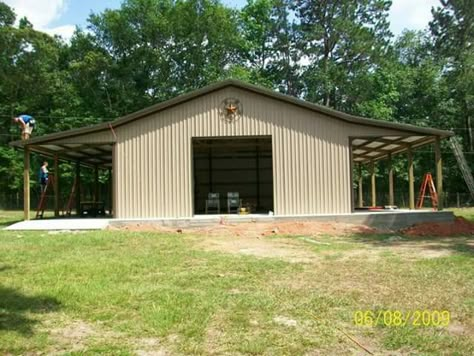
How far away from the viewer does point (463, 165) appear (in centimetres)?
3300

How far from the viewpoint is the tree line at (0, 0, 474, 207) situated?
1399 inches

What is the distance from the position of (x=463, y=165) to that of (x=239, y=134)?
2274 centimetres

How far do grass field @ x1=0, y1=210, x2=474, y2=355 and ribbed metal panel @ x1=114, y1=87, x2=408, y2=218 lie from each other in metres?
5.50

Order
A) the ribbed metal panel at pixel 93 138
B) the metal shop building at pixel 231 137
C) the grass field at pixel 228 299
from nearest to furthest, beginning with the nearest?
the grass field at pixel 228 299, the metal shop building at pixel 231 137, the ribbed metal panel at pixel 93 138

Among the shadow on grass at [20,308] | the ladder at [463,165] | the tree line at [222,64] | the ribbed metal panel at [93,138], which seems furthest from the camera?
the tree line at [222,64]

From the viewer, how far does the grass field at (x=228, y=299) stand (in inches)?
174

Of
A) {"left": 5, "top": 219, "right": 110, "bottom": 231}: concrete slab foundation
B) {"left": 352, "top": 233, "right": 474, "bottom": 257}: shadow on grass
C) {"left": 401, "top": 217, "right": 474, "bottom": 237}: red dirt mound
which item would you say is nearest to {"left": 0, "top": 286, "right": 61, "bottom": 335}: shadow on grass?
{"left": 352, "top": 233, "right": 474, "bottom": 257}: shadow on grass

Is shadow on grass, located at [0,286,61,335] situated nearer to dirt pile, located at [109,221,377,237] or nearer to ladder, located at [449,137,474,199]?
dirt pile, located at [109,221,377,237]

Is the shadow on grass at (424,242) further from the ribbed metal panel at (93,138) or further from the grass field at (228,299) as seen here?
the ribbed metal panel at (93,138)

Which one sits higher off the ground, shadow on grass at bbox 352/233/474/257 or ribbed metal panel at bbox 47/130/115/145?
ribbed metal panel at bbox 47/130/115/145

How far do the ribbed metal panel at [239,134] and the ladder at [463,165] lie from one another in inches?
762

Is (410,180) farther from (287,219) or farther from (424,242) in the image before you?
(424,242)

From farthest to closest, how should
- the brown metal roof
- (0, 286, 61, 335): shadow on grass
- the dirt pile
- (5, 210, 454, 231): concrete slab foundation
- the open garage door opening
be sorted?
the open garage door opening, the brown metal roof, (5, 210, 454, 231): concrete slab foundation, the dirt pile, (0, 286, 61, 335): shadow on grass

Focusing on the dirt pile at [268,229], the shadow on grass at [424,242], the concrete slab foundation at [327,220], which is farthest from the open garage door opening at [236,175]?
the shadow on grass at [424,242]
